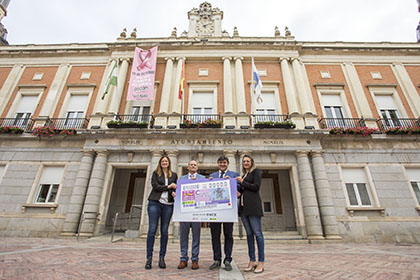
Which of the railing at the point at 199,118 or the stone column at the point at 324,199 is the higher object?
the railing at the point at 199,118

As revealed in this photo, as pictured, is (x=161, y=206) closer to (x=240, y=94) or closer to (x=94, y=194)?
(x=94, y=194)

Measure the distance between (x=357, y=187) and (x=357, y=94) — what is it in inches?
237

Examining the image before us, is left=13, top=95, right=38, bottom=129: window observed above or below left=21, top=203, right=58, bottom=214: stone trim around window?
above

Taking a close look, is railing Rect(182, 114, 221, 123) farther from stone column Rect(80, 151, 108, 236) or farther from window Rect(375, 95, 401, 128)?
window Rect(375, 95, 401, 128)

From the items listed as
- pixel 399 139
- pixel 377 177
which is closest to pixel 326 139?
pixel 377 177

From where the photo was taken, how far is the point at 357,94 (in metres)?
12.2

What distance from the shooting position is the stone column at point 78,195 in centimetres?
880

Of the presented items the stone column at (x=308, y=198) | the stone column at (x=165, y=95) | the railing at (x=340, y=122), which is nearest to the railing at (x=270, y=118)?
the railing at (x=340, y=122)

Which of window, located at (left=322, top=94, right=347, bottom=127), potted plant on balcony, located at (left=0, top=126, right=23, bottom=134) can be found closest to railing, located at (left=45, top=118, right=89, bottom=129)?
potted plant on balcony, located at (left=0, top=126, right=23, bottom=134)

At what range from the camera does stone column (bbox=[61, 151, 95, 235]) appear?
8.80m

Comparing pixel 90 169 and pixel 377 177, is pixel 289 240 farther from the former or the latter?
pixel 90 169

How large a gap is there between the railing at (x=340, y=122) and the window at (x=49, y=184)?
14.7 meters

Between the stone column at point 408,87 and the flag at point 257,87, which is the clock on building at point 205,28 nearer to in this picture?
the flag at point 257,87

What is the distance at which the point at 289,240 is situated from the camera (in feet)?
27.0
